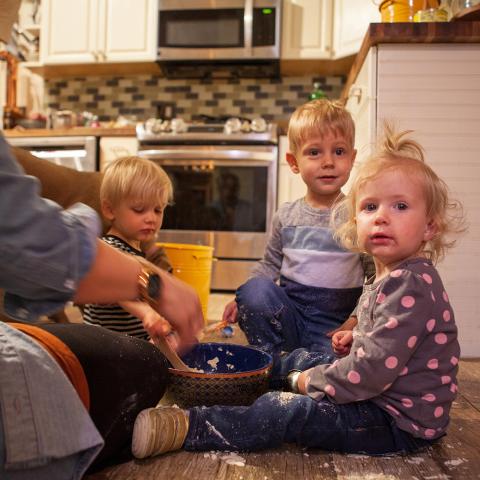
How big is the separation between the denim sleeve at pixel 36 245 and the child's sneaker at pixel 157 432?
48 centimetres

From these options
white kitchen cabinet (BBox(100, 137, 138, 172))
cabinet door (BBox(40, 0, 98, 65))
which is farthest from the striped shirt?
cabinet door (BBox(40, 0, 98, 65))

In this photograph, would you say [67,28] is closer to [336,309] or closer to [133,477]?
[336,309]

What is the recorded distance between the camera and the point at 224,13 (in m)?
3.48

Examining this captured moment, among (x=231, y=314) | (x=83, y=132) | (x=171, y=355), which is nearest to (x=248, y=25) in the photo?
(x=83, y=132)

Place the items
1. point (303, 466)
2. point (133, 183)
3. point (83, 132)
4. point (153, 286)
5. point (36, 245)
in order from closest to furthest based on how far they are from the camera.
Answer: point (36, 245) → point (153, 286) → point (303, 466) → point (133, 183) → point (83, 132)

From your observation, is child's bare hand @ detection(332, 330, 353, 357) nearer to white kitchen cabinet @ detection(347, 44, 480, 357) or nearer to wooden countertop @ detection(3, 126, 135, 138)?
white kitchen cabinet @ detection(347, 44, 480, 357)

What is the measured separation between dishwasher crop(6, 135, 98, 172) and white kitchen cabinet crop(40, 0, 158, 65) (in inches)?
25.5

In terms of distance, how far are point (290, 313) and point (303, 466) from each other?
552 mm

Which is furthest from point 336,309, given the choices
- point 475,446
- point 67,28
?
point 67,28

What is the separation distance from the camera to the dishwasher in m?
3.42

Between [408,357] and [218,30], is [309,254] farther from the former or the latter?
[218,30]

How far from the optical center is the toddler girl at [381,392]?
921 mm

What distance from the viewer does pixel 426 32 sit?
5.68 ft

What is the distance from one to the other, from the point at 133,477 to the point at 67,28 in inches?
140
